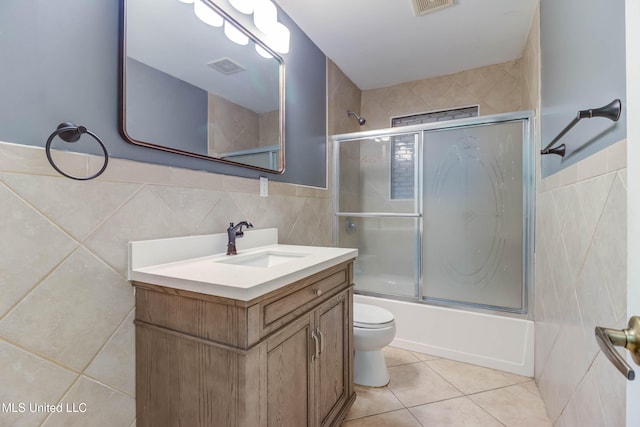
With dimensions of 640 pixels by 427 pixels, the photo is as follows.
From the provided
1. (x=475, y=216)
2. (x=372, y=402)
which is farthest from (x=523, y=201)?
(x=372, y=402)

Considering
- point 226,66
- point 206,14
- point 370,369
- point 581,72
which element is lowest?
point 370,369

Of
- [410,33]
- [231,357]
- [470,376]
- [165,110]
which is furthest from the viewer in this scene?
[410,33]

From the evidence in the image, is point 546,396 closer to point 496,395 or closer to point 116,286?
point 496,395

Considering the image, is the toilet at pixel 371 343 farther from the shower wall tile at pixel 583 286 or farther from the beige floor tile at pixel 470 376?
the shower wall tile at pixel 583 286

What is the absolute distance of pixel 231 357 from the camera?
0.82 meters

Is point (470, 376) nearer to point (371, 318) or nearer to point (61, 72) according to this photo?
point (371, 318)

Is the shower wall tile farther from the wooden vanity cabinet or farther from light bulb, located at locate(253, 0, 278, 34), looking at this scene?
light bulb, located at locate(253, 0, 278, 34)

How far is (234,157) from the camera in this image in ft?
4.84

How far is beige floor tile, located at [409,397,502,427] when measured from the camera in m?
1.42

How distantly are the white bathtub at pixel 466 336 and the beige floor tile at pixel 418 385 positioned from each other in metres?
0.25

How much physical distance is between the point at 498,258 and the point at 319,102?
1.79m

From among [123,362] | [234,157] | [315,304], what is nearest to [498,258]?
[315,304]

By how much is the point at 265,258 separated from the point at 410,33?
199 centimetres

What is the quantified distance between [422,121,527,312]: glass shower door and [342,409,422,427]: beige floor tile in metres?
0.97
